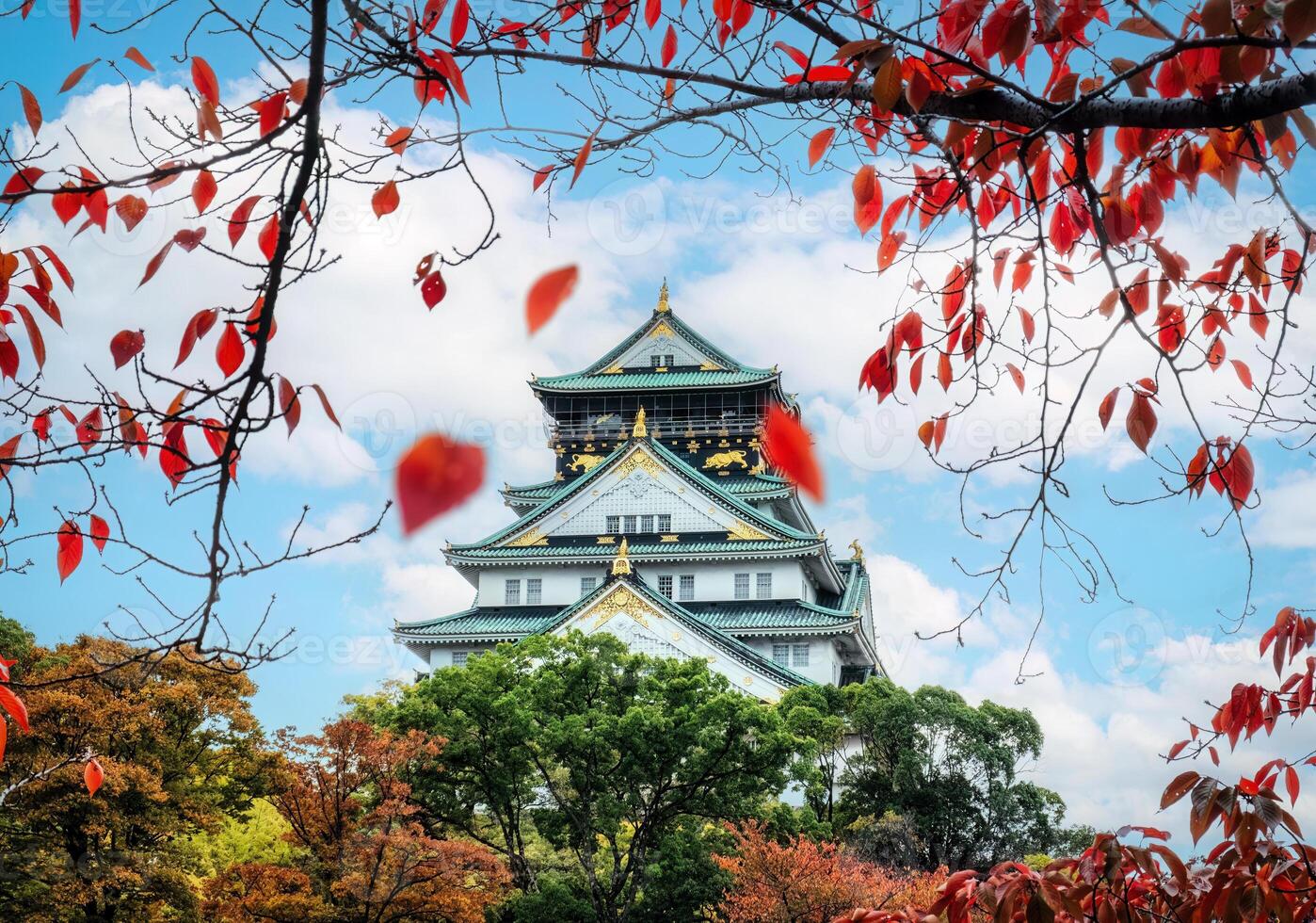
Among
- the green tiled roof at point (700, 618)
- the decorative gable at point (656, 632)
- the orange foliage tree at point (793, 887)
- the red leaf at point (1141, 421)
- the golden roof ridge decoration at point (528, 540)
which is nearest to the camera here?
the red leaf at point (1141, 421)

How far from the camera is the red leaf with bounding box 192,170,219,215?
3.20m

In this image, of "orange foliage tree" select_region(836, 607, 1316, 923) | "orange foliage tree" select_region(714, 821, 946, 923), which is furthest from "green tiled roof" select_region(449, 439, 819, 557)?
"orange foliage tree" select_region(836, 607, 1316, 923)

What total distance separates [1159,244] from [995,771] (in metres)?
20.7

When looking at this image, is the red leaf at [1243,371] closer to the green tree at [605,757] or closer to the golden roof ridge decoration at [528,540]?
the green tree at [605,757]

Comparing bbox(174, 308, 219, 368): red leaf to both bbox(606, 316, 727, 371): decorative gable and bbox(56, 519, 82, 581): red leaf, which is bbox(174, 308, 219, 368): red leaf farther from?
bbox(606, 316, 727, 371): decorative gable

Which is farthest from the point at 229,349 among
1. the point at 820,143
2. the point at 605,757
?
the point at 605,757

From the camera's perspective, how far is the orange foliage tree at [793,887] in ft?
50.6

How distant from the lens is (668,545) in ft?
106

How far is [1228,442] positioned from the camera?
3562mm

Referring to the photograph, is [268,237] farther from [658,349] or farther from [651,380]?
[658,349]

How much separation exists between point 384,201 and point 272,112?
38cm

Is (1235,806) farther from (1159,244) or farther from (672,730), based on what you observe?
(672,730)

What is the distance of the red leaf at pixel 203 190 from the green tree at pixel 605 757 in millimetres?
14203

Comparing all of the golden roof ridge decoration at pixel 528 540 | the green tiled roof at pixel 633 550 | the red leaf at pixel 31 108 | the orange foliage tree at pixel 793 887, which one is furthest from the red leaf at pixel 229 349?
the golden roof ridge decoration at pixel 528 540
